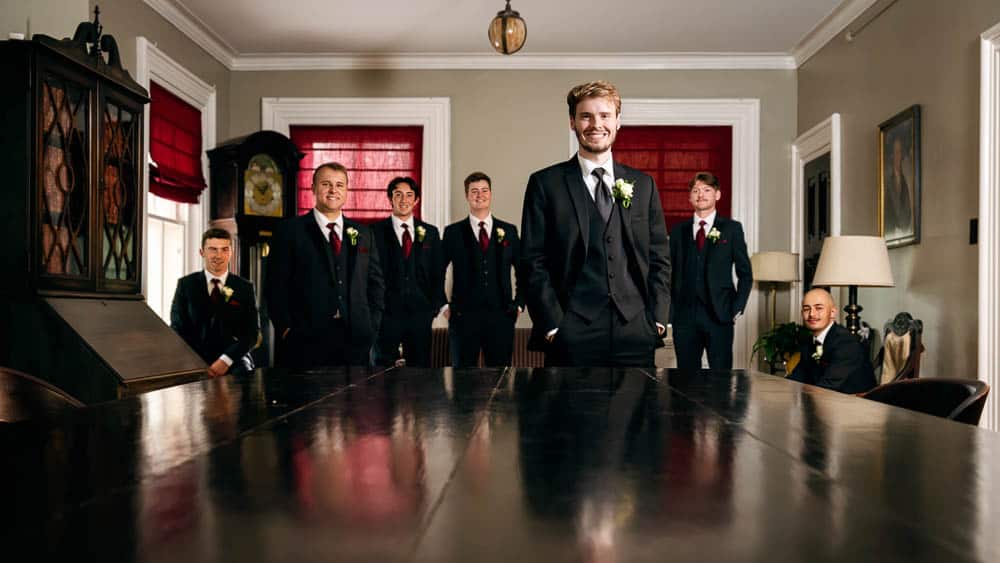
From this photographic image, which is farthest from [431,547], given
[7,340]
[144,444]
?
[7,340]

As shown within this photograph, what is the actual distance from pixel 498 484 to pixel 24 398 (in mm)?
1233

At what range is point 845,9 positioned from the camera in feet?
18.5

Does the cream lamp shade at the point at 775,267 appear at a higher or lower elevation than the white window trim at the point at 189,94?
lower

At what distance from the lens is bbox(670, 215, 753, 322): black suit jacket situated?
4785 millimetres

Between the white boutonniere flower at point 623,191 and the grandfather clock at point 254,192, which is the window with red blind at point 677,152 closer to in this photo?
the grandfather clock at point 254,192

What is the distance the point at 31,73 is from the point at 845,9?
5012 millimetres

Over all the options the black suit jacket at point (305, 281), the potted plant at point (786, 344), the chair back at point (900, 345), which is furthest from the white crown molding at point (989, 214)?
the black suit jacket at point (305, 281)

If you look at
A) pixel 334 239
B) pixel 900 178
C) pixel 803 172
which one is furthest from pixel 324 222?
pixel 803 172

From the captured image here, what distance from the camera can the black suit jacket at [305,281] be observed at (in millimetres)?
3559

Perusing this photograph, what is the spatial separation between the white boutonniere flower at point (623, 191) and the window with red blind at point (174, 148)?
3881 millimetres

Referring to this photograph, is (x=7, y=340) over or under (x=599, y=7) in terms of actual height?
under

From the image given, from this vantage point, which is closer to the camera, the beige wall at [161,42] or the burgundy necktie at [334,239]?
the burgundy necktie at [334,239]

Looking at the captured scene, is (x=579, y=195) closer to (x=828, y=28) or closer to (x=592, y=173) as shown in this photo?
(x=592, y=173)

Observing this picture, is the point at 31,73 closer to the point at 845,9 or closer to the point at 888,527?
the point at 888,527
